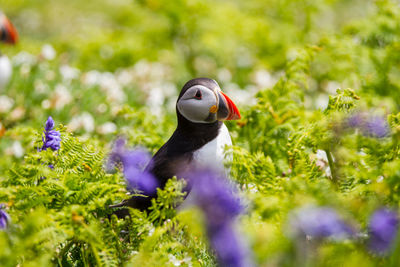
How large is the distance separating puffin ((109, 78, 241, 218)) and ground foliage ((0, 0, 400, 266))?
0.09 m

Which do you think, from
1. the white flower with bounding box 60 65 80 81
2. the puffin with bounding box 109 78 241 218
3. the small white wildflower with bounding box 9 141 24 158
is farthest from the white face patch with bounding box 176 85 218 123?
the white flower with bounding box 60 65 80 81

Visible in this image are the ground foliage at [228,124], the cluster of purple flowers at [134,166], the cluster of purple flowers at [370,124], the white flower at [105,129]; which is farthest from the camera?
the white flower at [105,129]

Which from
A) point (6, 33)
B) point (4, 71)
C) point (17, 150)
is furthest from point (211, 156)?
point (6, 33)

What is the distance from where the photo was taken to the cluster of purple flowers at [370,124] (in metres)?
1.38

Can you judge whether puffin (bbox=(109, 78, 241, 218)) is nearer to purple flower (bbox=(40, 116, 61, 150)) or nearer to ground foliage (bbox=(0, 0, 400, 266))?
ground foliage (bbox=(0, 0, 400, 266))

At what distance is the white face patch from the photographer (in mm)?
1856

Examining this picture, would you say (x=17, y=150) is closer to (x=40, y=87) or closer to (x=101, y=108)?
(x=101, y=108)

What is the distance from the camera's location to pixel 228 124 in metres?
2.54

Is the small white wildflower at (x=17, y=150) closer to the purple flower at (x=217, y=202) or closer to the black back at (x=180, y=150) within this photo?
the black back at (x=180, y=150)

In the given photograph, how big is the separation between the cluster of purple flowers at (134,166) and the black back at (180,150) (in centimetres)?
3

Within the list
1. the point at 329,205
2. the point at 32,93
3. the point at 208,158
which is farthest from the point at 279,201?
the point at 32,93

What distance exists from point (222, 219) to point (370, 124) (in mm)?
550

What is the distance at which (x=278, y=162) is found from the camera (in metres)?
1.99

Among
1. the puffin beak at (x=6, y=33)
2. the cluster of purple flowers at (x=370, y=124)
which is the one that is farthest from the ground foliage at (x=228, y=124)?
the puffin beak at (x=6, y=33)
